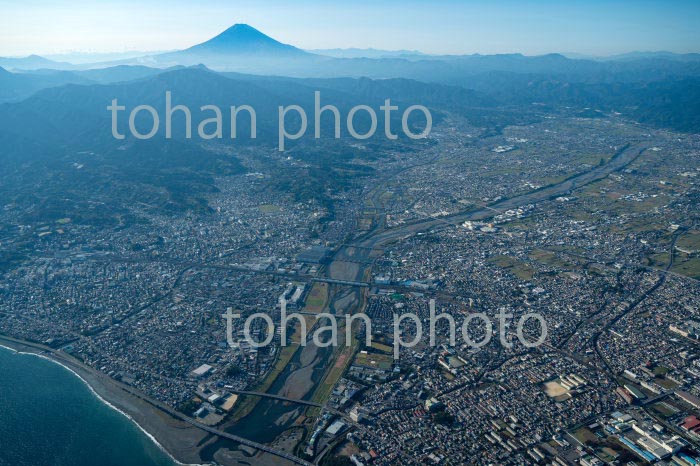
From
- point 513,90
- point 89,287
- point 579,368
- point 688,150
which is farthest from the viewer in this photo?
point 513,90

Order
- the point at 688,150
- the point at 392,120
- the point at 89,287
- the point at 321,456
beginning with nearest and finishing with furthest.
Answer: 1. the point at 321,456
2. the point at 89,287
3. the point at 688,150
4. the point at 392,120

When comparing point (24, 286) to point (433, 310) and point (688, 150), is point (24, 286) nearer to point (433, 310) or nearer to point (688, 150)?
point (433, 310)

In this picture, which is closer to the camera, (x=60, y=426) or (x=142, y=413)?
(x=60, y=426)

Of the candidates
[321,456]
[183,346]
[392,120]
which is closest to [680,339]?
[321,456]
